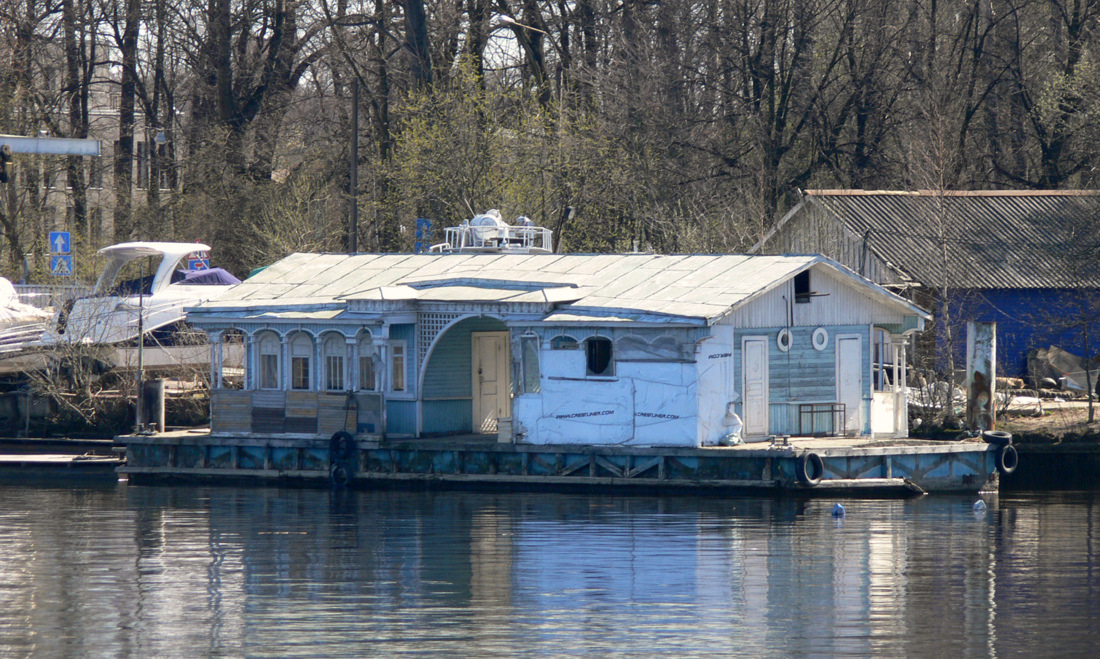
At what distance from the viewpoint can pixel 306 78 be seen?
57.6 m

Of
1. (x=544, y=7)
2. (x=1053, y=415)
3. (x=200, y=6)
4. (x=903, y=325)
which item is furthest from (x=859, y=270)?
(x=200, y=6)

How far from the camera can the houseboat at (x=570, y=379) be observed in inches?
1034

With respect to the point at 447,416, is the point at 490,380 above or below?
above

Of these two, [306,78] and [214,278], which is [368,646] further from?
[306,78]

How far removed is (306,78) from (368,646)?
4472cm

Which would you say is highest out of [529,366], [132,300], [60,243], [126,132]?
[126,132]

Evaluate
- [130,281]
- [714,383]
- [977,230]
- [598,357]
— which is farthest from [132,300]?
[977,230]

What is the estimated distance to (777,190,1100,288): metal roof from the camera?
131 ft

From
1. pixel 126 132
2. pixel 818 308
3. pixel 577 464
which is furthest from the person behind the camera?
pixel 126 132

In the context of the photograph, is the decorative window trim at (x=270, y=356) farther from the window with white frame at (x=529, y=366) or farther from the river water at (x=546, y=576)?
the window with white frame at (x=529, y=366)

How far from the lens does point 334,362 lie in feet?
97.6

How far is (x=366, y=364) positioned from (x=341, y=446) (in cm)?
170

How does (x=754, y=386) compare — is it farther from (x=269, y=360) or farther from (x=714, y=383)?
(x=269, y=360)

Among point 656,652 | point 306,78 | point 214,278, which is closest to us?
point 656,652
